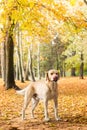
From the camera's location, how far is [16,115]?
33.9 ft

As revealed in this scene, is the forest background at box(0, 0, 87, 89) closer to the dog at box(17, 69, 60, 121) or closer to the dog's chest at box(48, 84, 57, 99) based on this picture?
the dog at box(17, 69, 60, 121)

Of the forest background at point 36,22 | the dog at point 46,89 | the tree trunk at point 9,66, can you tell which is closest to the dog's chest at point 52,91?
the dog at point 46,89

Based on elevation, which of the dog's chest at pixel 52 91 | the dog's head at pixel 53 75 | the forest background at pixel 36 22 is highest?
the forest background at pixel 36 22

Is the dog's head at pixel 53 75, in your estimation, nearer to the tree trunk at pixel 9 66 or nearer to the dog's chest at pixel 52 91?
the dog's chest at pixel 52 91

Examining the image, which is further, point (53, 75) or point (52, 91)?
point (52, 91)

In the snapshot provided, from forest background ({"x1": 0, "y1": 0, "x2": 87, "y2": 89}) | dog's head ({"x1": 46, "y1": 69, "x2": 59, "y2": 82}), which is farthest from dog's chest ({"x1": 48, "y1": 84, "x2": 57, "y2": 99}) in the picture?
forest background ({"x1": 0, "y1": 0, "x2": 87, "y2": 89})

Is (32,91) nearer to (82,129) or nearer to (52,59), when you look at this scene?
(82,129)

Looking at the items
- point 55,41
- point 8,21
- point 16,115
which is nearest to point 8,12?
point 8,21

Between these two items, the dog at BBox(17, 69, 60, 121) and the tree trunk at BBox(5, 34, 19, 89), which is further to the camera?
the tree trunk at BBox(5, 34, 19, 89)

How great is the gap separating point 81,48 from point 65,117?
24224 millimetres

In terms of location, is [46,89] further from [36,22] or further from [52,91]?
[36,22]

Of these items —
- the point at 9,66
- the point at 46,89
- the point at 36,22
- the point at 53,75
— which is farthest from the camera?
the point at 9,66

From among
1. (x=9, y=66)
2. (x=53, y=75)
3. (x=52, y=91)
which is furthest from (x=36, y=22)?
(x=53, y=75)

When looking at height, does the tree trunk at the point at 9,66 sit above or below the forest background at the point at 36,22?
→ below
